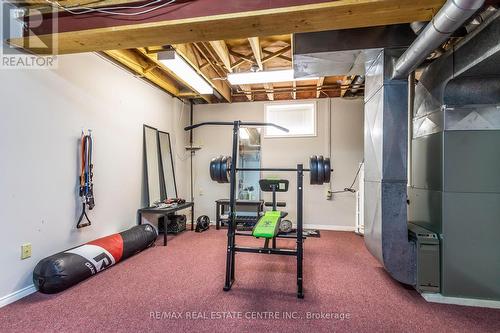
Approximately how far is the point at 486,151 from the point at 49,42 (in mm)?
4280

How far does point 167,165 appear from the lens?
5254 millimetres

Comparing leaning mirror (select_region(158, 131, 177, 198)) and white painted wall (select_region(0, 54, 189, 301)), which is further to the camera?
leaning mirror (select_region(158, 131, 177, 198))

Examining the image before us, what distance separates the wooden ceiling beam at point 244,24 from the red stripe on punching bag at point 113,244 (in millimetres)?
2240

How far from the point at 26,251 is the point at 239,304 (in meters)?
2.21

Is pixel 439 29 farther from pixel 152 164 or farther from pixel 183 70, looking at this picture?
pixel 152 164

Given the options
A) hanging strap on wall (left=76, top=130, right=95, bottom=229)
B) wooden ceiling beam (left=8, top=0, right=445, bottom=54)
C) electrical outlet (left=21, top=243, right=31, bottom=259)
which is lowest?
electrical outlet (left=21, top=243, right=31, bottom=259)

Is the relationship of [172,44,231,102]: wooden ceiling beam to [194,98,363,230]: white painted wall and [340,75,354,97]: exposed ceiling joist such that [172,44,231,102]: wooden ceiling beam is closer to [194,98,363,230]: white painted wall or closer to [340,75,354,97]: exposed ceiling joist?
[194,98,363,230]: white painted wall

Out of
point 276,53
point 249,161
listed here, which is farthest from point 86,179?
point 249,161

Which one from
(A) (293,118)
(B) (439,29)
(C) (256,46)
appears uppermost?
(C) (256,46)

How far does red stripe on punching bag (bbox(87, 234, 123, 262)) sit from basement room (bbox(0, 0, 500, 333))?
2 centimetres

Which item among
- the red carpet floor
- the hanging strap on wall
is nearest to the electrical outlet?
the red carpet floor

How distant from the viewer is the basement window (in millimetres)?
5750

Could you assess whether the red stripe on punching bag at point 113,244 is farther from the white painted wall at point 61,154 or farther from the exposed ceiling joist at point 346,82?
the exposed ceiling joist at point 346,82

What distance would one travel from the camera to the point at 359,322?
2129 millimetres
